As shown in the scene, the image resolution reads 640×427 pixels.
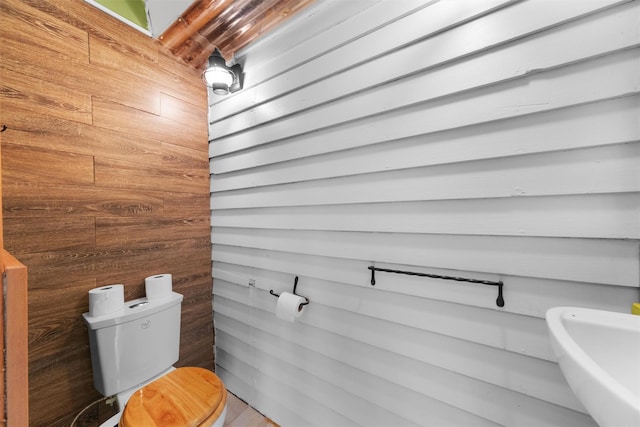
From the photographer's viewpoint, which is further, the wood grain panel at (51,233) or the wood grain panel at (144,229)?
the wood grain panel at (144,229)

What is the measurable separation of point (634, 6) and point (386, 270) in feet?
3.78

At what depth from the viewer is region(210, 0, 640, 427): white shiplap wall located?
808 mm

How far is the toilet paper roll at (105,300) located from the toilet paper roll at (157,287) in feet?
0.52

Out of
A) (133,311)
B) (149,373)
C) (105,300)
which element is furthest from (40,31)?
(149,373)

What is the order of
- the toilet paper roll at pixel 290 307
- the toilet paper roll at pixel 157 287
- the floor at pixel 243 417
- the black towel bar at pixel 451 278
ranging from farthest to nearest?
the floor at pixel 243 417 < the toilet paper roll at pixel 157 287 < the toilet paper roll at pixel 290 307 < the black towel bar at pixel 451 278

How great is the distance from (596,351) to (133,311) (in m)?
1.85

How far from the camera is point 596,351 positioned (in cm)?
65

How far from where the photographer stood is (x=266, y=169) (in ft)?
5.42

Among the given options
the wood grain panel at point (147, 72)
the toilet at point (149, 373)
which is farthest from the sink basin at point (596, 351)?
the wood grain panel at point (147, 72)

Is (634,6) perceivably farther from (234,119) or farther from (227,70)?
(234,119)

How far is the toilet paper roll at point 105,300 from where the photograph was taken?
4.24ft

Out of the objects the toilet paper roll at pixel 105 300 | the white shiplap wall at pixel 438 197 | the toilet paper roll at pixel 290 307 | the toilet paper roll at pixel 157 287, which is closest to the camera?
the white shiplap wall at pixel 438 197

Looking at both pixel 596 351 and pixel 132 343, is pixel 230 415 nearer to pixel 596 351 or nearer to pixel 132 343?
pixel 132 343

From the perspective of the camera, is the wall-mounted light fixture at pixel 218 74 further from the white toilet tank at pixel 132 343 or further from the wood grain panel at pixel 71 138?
the white toilet tank at pixel 132 343
